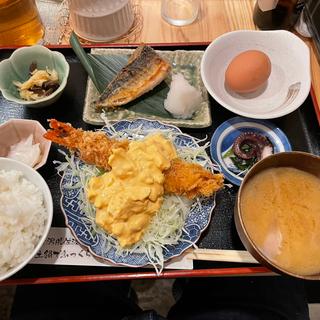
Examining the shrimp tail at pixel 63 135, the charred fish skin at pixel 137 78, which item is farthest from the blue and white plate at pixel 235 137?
the shrimp tail at pixel 63 135

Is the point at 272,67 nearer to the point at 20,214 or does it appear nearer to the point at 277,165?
the point at 277,165

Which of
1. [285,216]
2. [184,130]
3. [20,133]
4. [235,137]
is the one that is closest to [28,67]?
[20,133]

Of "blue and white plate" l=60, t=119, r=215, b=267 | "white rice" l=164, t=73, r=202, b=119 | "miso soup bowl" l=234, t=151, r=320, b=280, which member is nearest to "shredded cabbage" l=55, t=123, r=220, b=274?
"blue and white plate" l=60, t=119, r=215, b=267

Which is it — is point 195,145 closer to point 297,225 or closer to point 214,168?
point 214,168

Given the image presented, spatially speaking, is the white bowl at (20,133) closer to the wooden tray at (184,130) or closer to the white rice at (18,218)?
the wooden tray at (184,130)

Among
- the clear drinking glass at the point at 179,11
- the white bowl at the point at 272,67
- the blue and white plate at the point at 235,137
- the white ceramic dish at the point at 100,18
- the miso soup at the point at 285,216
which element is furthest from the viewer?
the clear drinking glass at the point at 179,11

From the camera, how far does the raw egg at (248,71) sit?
1.63 metres

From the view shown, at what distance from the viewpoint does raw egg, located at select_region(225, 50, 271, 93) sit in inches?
64.2

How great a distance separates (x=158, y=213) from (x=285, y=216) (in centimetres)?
46

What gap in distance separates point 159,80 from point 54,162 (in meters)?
0.61

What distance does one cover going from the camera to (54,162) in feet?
5.01

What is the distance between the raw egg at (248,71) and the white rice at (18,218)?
0.97m

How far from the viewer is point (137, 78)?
5.63ft

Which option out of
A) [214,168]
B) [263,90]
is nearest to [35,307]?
[214,168]
